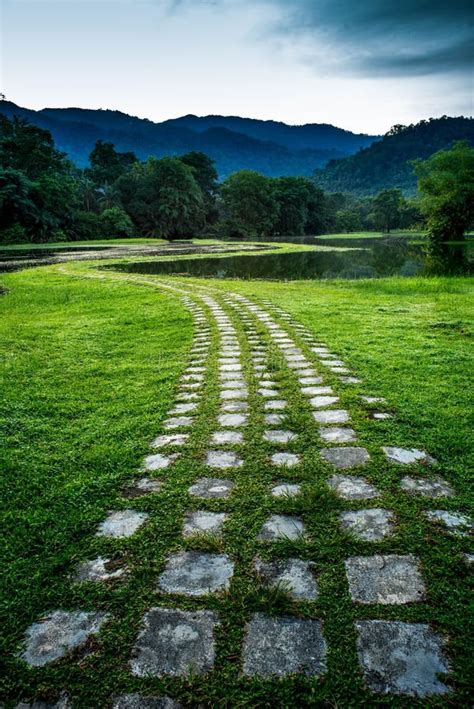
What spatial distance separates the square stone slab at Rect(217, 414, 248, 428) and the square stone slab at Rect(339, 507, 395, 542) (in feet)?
4.12

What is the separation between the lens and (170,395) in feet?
13.3

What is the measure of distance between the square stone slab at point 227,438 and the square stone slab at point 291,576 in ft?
3.79

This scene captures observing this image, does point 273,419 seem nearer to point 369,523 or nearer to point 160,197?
point 369,523

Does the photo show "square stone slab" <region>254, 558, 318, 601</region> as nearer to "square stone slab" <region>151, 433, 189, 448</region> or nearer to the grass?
the grass

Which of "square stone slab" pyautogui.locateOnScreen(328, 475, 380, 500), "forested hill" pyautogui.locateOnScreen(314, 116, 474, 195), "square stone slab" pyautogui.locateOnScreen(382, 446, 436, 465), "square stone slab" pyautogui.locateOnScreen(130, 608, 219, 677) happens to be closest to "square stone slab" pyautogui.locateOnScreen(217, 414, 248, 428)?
"square stone slab" pyautogui.locateOnScreen(328, 475, 380, 500)

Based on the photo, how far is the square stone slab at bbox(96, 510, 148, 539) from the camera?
2.24m

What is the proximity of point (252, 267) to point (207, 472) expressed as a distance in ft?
52.9

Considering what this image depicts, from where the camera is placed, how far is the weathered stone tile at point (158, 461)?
285cm

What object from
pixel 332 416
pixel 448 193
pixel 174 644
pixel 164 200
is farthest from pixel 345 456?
pixel 164 200

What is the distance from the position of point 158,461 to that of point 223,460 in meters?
0.44

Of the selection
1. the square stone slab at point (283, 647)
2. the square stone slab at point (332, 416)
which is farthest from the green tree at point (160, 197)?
the square stone slab at point (283, 647)

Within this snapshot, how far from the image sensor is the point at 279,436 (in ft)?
10.4

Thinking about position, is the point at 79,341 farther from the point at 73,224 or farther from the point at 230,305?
the point at 73,224

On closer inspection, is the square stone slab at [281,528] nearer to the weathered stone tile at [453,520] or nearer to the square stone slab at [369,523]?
the square stone slab at [369,523]
